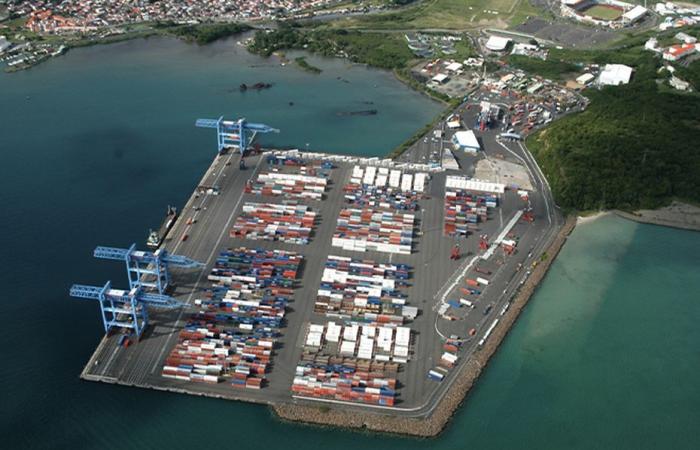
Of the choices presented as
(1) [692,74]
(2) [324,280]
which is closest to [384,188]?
(2) [324,280]

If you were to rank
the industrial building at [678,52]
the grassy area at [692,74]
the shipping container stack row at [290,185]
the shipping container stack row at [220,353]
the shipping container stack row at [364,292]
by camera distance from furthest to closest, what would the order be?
the industrial building at [678,52], the grassy area at [692,74], the shipping container stack row at [290,185], the shipping container stack row at [364,292], the shipping container stack row at [220,353]

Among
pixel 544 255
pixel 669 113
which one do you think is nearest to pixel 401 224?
pixel 544 255

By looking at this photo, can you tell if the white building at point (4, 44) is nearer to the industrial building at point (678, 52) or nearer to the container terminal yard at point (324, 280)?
the container terminal yard at point (324, 280)

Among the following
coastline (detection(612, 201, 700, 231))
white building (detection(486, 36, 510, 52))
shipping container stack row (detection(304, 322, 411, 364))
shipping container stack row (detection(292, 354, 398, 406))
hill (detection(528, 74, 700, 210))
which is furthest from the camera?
white building (detection(486, 36, 510, 52))

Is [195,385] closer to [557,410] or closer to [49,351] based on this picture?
[49,351]

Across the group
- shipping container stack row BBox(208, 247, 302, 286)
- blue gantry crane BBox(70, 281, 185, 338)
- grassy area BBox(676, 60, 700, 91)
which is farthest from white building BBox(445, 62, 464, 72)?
blue gantry crane BBox(70, 281, 185, 338)

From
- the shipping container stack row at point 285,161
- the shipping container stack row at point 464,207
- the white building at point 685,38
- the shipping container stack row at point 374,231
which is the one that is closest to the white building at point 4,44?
the shipping container stack row at point 285,161

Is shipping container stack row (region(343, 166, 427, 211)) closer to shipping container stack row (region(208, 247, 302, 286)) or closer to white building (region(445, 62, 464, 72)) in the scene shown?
shipping container stack row (region(208, 247, 302, 286))
